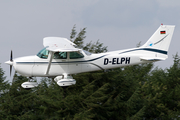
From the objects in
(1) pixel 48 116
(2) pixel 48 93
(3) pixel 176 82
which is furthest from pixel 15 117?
(3) pixel 176 82

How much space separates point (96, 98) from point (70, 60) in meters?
10.5

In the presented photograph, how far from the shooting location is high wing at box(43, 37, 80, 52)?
718 inches

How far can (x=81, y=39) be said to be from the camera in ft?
107

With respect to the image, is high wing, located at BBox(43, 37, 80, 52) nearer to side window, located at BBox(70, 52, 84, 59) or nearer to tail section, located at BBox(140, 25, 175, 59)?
side window, located at BBox(70, 52, 84, 59)

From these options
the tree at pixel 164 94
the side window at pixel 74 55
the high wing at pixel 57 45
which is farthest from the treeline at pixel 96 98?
the side window at pixel 74 55

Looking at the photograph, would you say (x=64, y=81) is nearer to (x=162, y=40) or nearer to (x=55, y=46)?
(x=55, y=46)

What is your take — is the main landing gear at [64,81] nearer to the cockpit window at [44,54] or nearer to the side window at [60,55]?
the side window at [60,55]

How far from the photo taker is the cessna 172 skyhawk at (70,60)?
19.2 m

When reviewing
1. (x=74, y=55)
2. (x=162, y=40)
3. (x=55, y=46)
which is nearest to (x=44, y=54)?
(x=55, y=46)

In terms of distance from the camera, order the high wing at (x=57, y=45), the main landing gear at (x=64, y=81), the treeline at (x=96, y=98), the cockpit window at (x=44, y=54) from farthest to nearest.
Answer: the treeline at (x=96, y=98), the cockpit window at (x=44, y=54), the main landing gear at (x=64, y=81), the high wing at (x=57, y=45)

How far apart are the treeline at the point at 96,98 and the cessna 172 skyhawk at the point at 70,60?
925 cm

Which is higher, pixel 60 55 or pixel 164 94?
pixel 60 55

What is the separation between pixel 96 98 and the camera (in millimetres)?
29422

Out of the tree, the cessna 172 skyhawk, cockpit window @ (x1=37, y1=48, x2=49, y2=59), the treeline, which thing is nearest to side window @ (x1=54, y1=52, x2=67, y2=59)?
the cessna 172 skyhawk
